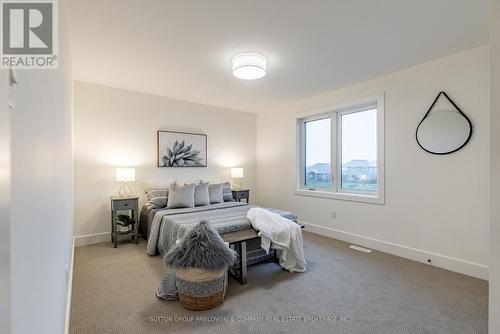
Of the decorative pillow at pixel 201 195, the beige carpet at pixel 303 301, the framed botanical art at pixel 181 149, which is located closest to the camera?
the beige carpet at pixel 303 301

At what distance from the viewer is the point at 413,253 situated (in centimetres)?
318

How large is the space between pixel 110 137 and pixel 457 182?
4.72 meters

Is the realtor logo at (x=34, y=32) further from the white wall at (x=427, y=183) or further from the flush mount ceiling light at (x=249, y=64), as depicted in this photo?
the white wall at (x=427, y=183)

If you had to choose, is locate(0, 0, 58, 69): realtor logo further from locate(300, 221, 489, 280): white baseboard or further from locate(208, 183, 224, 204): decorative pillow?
locate(300, 221, 489, 280): white baseboard

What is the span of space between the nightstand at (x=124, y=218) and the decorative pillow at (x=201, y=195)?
882 mm

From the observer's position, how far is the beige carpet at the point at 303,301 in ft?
6.20

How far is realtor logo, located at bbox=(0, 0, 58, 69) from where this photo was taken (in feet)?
1.74

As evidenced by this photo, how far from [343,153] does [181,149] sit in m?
2.87

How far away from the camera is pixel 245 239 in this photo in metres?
2.57

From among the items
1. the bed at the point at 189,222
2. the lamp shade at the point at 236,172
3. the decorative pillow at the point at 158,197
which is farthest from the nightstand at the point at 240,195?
the decorative pillow at the point at 158,197

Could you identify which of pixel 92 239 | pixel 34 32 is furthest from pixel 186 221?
pixel 34 32

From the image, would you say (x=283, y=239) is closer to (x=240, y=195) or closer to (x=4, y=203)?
(x=240, y=195)

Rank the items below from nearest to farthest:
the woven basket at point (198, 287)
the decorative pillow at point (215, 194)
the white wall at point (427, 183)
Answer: the woven basket at point (198, 287), the white wall at point (427, 183), the decorative pillow at point (215, 194)

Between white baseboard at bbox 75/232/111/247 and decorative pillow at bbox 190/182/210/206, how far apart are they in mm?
1454
